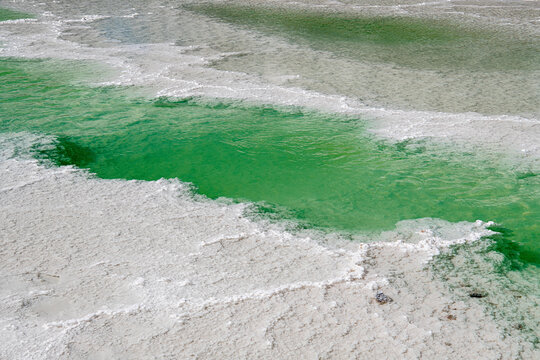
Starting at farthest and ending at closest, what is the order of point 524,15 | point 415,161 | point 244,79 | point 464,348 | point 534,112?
point 524,15
point 244,79
point 534,112
point 415,161
point 464,348

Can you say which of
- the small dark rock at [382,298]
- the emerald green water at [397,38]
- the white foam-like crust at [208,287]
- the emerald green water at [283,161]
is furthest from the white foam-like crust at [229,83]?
the small dark rock at [382,298]


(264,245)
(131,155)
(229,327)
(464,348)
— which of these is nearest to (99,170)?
(131,155)

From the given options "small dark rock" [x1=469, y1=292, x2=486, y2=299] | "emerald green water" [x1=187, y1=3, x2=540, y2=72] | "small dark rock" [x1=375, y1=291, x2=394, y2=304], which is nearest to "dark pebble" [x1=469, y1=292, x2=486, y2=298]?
"small dark rock" [x1=469, y1=292, x2=486, y2=299]

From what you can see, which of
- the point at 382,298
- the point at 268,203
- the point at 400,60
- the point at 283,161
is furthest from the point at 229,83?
the point at 382,298

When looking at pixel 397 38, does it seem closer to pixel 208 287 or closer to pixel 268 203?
pixel 268 203

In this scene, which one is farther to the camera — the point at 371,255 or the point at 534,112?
the point at 534,112

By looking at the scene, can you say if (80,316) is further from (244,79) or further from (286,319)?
(244,79)

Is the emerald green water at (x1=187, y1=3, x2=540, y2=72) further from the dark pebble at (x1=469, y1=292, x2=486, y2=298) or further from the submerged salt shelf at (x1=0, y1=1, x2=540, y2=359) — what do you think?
the dark pebble at (x1=469, y1=292, x2=486, y2=298)
